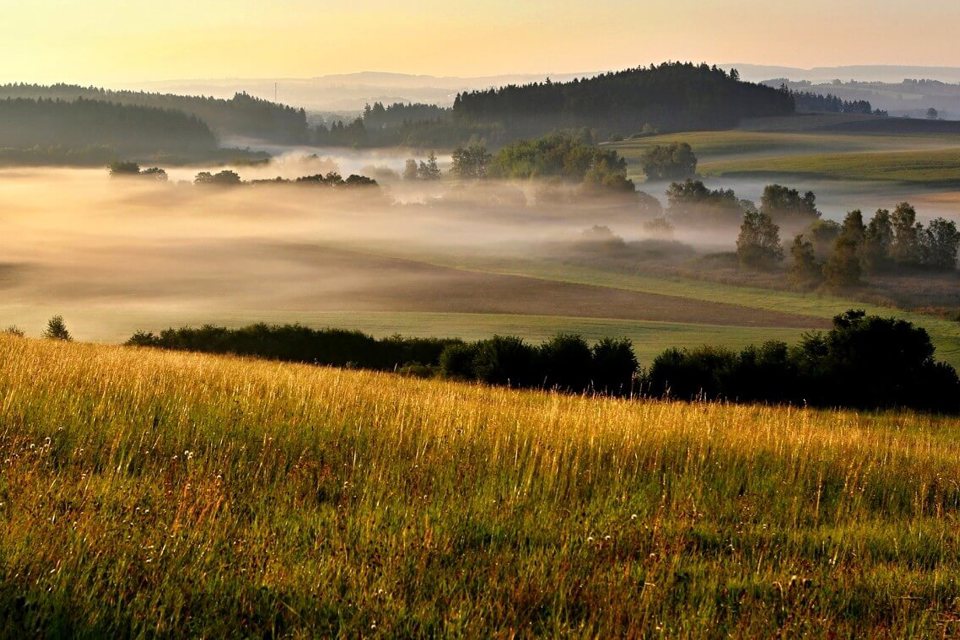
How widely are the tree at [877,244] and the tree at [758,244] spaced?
12.4m

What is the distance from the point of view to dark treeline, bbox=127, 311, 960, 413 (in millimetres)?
38500

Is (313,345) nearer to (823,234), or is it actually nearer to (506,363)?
(506,363)

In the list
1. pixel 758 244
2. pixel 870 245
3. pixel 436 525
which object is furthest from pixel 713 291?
pixel 436 525

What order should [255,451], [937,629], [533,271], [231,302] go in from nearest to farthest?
[937,629] → [255,451] → [231,302] → [533,271]

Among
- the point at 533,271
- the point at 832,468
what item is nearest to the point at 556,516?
the point at 832,468

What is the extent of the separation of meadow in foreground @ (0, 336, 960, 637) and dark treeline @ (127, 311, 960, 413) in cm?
2300

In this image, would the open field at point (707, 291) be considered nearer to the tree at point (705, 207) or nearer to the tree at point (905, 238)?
the tree at point (905, 238)

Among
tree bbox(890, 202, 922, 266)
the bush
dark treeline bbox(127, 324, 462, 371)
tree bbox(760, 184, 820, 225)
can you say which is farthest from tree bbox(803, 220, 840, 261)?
the bush

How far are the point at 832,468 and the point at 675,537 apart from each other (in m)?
5.27

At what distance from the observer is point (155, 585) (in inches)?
281

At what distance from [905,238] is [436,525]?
499 ft

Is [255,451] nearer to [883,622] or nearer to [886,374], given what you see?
[883,622]

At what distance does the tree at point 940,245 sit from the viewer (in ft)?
476

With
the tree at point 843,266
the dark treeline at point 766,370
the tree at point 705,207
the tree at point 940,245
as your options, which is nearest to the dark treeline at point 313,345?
the dark treeline at point 766,370
